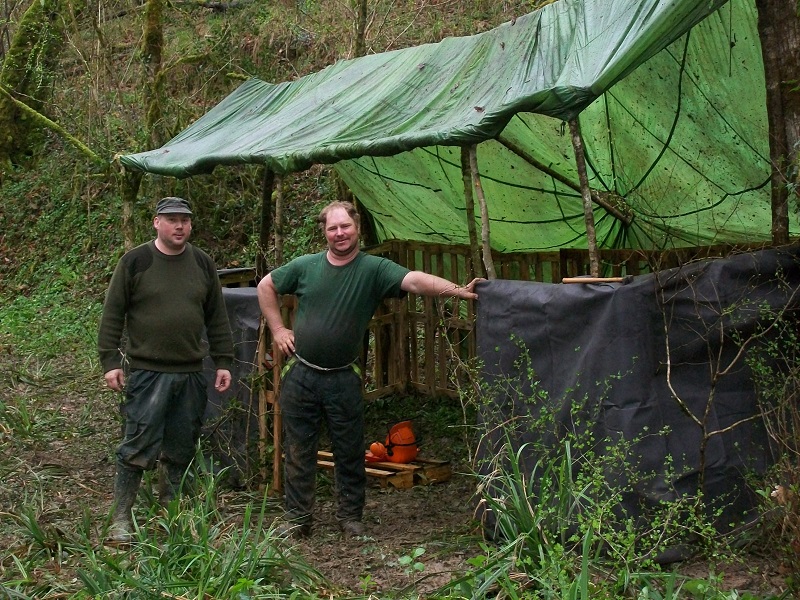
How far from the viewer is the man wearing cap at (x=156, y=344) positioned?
6.01 metres

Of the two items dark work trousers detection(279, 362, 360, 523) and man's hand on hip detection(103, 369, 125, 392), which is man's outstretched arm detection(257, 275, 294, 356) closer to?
dark work trousers detection(279, 362, 360, 523)

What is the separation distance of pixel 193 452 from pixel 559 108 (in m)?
3.07

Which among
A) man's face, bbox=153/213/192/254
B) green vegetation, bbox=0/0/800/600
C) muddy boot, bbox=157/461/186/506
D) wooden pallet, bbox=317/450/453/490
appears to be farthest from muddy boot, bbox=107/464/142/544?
wooden pallet, bbox=317/450/453/490

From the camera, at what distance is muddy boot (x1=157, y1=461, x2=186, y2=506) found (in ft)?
20.7

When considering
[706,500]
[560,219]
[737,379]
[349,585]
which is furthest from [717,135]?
[349,585]

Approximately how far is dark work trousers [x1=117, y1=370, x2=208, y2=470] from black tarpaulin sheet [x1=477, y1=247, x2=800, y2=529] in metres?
2.10

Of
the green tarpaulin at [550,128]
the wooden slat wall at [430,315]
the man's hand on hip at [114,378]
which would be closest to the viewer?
the green tarpaulin at [550,128]

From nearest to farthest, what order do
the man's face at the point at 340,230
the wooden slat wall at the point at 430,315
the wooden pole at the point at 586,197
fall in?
the wooden pole at the point at 586,197
the man's face at the point at 340,230
the wooden slat wall at the point at 430,315

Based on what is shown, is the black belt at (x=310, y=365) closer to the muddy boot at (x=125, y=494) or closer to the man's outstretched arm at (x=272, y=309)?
the man's outstretched arm at (x=272, y=309)

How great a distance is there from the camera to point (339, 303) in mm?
5883

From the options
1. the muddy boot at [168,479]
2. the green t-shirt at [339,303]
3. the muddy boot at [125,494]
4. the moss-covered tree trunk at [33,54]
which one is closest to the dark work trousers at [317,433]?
the green t-shirt at [339,303]

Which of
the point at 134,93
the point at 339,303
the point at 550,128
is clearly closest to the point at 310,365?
the point at 339,303

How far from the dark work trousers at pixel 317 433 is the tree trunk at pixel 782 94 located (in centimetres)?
259

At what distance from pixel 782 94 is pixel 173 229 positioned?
3591 millimetres
